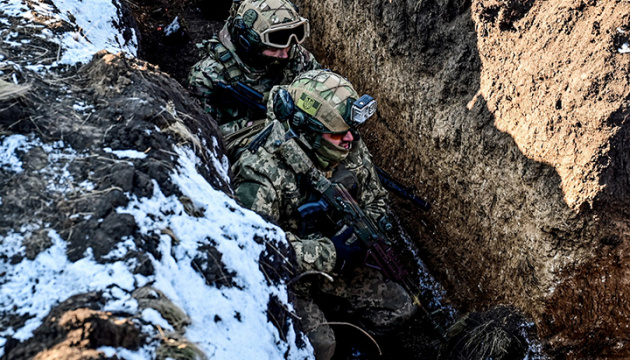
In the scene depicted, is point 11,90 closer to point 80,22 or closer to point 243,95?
point 80,22

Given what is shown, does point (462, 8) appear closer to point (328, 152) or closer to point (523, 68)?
point (523, 68)

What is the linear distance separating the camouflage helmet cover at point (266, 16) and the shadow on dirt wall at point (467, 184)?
2.86ft

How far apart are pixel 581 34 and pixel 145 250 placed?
3042 millimetres

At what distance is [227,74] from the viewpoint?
18.6 ft

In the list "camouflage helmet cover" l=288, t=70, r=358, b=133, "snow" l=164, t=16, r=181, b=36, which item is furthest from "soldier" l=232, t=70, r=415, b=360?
"snow" l=164, t=16, r=181, b=36

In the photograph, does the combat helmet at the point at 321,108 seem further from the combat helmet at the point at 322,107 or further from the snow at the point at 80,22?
the snow at the point at 80,22

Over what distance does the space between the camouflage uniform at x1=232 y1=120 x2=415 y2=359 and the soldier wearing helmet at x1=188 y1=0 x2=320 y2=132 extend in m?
1.67

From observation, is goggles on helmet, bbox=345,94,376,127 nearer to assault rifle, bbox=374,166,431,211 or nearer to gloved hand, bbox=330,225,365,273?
gloved hand, bbox=330,225,365,273

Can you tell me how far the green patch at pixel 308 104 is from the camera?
398cm

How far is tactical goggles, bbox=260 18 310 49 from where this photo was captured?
5.32 m

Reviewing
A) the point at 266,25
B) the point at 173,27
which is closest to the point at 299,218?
the point at 266,25

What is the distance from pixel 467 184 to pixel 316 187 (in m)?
1.34

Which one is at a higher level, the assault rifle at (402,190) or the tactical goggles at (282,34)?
the tactical goggles at (282,34)

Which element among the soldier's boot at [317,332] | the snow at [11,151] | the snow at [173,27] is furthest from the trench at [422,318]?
the snow at [11,151]
